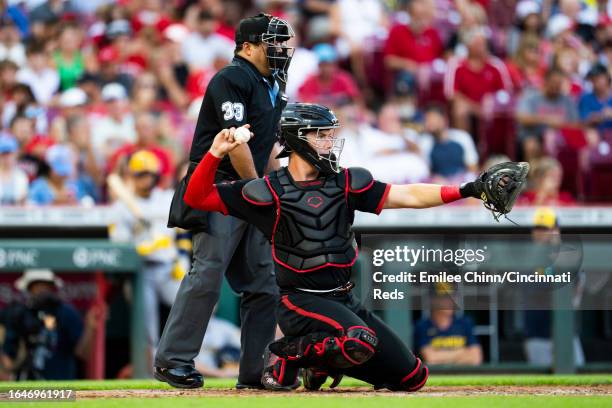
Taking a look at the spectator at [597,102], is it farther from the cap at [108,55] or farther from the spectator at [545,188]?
the cap at [108,55]

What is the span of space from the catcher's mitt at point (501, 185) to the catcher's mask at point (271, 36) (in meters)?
1.29

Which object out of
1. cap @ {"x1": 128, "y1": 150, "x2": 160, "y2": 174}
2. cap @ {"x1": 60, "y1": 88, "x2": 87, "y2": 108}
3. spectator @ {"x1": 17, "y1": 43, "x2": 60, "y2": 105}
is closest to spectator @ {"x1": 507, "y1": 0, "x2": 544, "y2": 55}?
cap @ {"x1": 60, "y1": 88, "x2": 87, "y2": 108}

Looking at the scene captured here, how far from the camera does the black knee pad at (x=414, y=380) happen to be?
5809 millimetres

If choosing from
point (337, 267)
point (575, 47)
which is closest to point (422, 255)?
point (337, 267)

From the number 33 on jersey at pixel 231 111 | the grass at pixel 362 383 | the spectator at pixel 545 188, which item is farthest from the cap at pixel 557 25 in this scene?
the number 33 on jersey at pixel 231 111

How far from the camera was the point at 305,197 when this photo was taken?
5.68 metres

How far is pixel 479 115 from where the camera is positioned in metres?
12.1

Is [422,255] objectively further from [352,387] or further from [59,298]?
[59,298]

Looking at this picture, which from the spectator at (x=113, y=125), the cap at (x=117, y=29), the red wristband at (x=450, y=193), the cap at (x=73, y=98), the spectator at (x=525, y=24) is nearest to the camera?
the red wristband at (x=450, y=193)

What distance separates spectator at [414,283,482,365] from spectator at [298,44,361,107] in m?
3.14

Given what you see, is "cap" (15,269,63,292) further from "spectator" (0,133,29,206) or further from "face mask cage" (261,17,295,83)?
"face mask cage" (261,17,295,83)

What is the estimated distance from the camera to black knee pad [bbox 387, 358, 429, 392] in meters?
5.81

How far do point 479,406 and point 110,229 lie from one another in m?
4.73

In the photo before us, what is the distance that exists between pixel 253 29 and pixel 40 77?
248 inches
